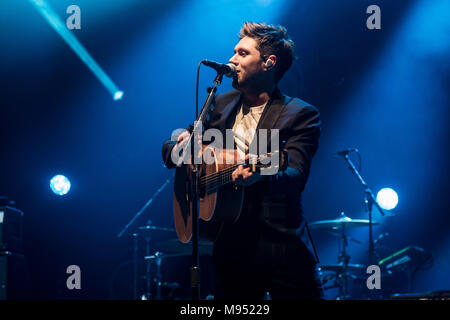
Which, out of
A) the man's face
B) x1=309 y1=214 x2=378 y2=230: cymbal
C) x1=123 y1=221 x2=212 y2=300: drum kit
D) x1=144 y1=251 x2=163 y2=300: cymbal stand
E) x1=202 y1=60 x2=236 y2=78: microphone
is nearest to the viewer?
x1=202 y1=60 x2=236 y2=78: microphone

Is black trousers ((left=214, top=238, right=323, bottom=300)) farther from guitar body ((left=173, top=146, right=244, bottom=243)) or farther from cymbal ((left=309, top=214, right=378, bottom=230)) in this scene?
cymbal ((left=309, top=214, right=378, bottom=230))

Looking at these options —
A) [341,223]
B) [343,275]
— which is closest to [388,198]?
[341,223]

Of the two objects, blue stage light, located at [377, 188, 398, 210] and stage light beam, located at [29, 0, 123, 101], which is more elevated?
stage light beam, located at [29, 0, 123, 101]

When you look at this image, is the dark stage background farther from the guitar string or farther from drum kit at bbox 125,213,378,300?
the guitar string

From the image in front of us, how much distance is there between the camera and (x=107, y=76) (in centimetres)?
737

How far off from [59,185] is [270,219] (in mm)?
5173

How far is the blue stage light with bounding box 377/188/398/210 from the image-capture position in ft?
24.4

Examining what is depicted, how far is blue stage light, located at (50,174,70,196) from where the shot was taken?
7.02 metres

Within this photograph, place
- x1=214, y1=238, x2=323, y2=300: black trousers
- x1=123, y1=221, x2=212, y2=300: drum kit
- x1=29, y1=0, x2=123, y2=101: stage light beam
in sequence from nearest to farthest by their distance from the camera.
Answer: x1=214, y1=238, x2=323, y2=300: black trousers
x1=123, y1=221, x2=212, y2=300: drum kit
x1=29, y1=0, x2=123, y2=101: stage light beam

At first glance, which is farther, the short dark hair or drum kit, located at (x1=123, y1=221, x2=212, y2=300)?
drum kit, located at (x1=123, y1=221, x2=212, y2=300)

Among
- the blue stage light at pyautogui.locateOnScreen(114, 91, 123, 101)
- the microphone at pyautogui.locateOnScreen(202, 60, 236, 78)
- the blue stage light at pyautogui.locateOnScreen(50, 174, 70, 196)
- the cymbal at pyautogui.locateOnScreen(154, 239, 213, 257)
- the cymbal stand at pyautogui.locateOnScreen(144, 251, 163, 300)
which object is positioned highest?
the blue stage light at pyautogui.locateOnScreen(114, 91, 123, 101)

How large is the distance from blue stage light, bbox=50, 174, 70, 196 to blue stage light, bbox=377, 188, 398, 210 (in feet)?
14.6

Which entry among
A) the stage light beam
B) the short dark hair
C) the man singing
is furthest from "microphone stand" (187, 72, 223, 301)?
the stage light beam
